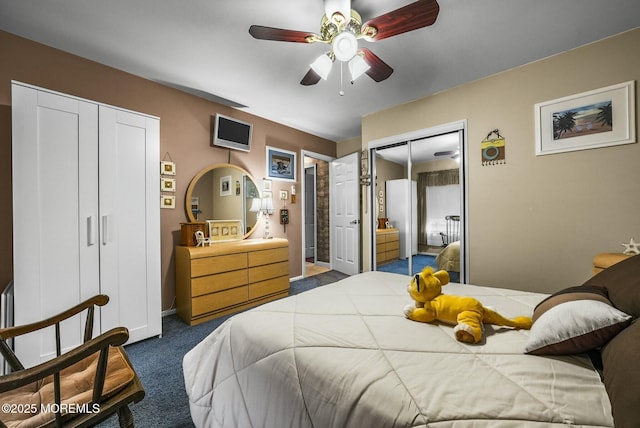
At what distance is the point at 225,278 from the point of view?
9.37ft

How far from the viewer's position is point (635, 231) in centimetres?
209

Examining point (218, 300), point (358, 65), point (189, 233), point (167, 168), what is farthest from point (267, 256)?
point (358, 65)

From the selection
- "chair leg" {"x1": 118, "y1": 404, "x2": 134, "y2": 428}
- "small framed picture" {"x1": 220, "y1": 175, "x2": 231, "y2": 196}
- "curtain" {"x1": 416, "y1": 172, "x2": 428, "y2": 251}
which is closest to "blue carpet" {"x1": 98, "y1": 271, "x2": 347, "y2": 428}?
"chair leg" {"x1": 118, "y1": 404, "x2": 134, "y2": 428}

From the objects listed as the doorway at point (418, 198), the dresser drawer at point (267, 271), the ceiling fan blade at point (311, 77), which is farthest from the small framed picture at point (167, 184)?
the doorway at point (418, 198)

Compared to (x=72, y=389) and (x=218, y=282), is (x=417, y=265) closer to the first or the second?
(x=218, y=282)

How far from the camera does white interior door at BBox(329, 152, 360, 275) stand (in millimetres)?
4371

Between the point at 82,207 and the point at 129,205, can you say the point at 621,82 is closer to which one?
the point at 129,205

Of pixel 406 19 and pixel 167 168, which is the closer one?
pixel 406 19

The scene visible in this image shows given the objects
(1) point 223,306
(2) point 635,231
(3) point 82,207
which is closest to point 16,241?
(3) point 82,207

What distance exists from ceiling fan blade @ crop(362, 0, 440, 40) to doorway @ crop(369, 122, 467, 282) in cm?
188

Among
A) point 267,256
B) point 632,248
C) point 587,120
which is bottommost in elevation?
point 267,256

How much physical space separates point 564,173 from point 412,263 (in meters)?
1.86

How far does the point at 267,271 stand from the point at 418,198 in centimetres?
227

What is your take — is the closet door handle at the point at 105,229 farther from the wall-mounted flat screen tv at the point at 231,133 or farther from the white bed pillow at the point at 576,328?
the white bed pillow at the point at 576,328
